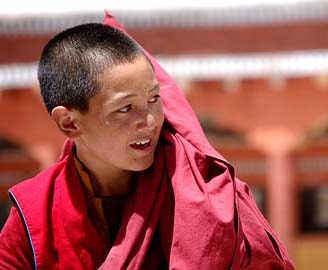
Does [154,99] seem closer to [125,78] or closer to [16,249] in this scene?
[125,78]

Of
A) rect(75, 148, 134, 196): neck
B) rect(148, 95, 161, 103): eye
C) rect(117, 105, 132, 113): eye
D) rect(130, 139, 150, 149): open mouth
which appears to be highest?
rect(148, 95, 161, 103): eye

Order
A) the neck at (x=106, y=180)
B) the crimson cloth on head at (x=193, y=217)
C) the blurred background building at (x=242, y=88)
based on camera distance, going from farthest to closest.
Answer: the blurred background building at (x=242, y=88) < the neck at (x=106, y=180) < the crimson cloth on head at (x=193, y=217)

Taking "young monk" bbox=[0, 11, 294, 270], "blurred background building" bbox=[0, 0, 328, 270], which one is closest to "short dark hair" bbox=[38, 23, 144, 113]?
"young monk" bbox=[0, 11, 294, 270]

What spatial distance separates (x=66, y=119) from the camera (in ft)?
3.02

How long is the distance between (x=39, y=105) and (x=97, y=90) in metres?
3.10

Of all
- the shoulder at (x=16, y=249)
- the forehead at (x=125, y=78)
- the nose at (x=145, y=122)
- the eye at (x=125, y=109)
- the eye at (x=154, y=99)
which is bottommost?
the shoulder at (x=16, y=249)

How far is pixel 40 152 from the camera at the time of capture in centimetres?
395

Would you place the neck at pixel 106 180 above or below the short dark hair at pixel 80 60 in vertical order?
below

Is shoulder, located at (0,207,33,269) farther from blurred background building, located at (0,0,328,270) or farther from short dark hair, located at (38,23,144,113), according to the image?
blurred background building, located at (0,0,328,270)

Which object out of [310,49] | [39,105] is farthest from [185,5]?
[39,105]

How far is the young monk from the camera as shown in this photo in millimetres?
870

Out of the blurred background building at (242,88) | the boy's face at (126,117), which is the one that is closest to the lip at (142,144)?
the boy's face at (126,117)

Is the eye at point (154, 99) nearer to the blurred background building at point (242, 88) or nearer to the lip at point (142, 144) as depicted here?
the lip at point (142, 144)

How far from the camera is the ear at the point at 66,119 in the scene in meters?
0.92
